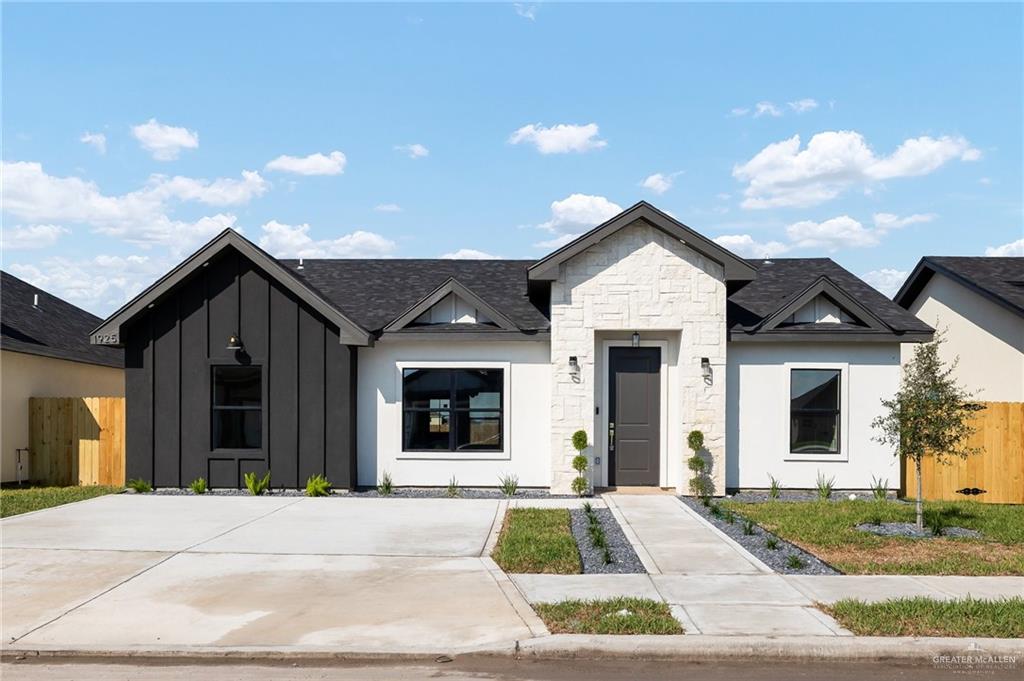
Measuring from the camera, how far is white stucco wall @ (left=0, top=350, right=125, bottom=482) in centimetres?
1648

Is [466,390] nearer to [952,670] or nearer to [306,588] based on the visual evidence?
[306,588]

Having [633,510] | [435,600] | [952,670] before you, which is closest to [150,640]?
[435,600]

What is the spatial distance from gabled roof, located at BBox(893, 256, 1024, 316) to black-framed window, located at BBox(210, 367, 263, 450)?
1558 centimetres

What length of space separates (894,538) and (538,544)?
4862mm

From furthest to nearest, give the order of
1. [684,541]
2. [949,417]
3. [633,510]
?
[633,510] → [949,417] → [684,541]

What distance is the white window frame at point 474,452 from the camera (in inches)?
613

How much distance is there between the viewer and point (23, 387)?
17219mm

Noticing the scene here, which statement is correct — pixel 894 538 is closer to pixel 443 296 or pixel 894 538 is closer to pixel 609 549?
pixel 609 549

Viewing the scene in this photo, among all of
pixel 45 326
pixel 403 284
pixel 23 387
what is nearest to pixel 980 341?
pixel 403 284

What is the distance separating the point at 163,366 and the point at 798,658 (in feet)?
42.5

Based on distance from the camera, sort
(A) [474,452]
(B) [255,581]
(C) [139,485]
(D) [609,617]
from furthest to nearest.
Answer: (A) [474,452] < (C) [139,485] < (B) [255,581] < (D) [609,617]

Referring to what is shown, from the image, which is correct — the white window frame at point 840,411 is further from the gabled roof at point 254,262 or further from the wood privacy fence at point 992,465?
the gabled roof at point 254,262

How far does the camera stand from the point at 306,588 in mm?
8086

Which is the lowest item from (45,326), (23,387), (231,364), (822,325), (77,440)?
(77,440)
